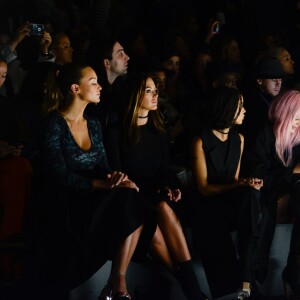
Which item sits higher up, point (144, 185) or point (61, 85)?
point (61, 85)

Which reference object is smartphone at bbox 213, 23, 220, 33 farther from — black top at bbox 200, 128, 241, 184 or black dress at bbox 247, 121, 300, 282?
black top at bbox 200, 128, 241, 184

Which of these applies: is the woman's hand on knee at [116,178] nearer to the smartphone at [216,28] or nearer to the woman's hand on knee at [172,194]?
the woman's hand on knee at [172,194]

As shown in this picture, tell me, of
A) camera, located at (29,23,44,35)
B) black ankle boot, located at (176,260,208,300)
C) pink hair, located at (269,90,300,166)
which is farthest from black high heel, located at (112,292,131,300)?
camera, located at (29,23,44,35)

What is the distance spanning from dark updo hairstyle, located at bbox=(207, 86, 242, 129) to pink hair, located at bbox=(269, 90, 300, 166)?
1.06ft

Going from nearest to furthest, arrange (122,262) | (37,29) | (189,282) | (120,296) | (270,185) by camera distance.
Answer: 1. (120,296)
2. (122,262)
3. (189,282)
4. (270,185)
5. (37,29)

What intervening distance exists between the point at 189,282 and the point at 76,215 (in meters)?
0.73

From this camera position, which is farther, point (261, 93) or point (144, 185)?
point (261, 93)

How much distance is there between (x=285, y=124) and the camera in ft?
17.1

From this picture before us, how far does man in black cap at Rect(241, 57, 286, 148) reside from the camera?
5698mm

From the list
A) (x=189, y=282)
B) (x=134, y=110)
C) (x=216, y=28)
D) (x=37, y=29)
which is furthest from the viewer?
(x=216, y=28)

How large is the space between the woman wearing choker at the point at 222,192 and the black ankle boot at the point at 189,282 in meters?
0.27

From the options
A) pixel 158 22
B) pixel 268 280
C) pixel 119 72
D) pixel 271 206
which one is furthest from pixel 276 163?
pixel 158 22

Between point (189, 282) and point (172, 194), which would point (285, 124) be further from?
point (189, 282)

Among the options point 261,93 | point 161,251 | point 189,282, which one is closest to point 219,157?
point 161,251
